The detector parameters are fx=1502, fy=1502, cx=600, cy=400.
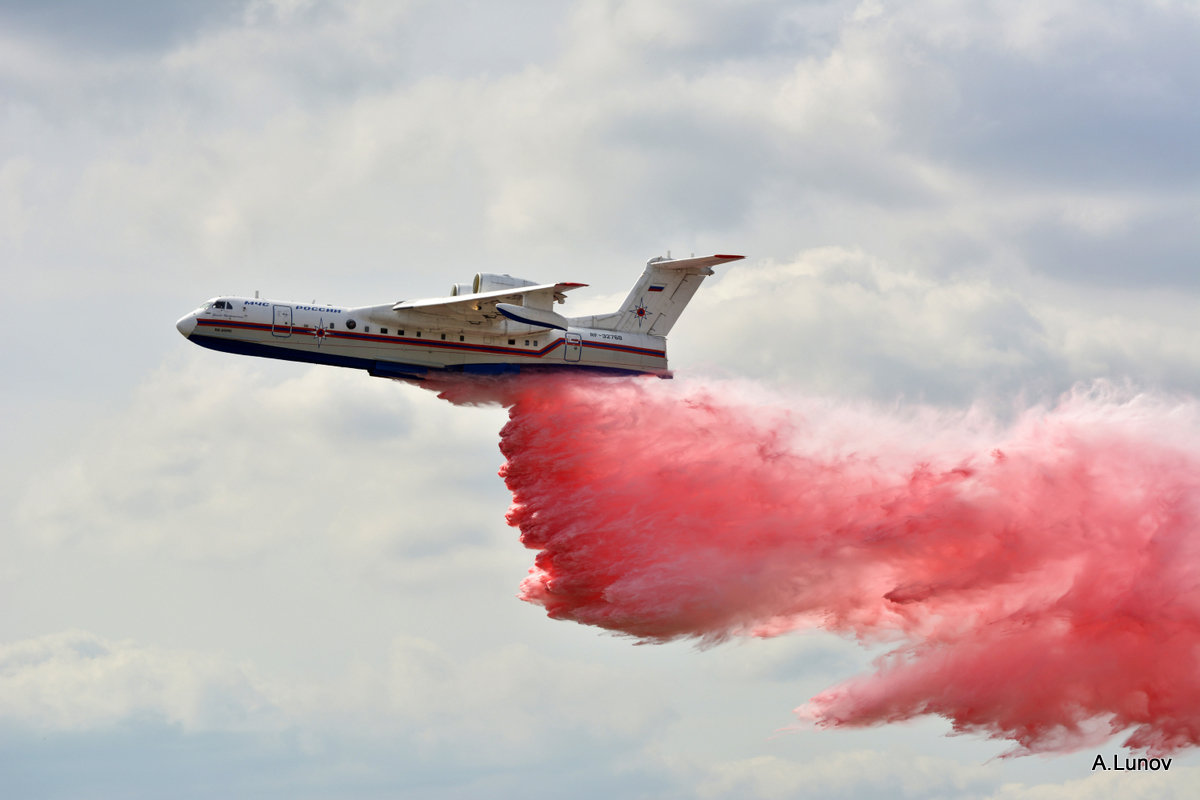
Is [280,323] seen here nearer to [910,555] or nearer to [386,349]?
[386,349]

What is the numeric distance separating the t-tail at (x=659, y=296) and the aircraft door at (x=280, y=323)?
9056mm

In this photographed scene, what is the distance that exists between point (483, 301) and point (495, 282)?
1.00 metres

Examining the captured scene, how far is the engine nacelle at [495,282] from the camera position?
4019 cm

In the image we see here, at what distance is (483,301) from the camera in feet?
129

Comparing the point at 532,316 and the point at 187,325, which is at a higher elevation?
the point at 187,325

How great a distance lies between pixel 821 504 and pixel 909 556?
263 cm

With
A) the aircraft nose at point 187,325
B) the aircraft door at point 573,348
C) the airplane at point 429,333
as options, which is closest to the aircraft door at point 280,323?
the airplane at point 429,333

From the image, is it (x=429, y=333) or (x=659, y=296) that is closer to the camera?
(x=429, y=333)

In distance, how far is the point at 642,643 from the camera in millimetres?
38156

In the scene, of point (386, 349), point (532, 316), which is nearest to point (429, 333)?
point (386, 349)

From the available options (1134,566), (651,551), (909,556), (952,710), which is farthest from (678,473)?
(1134,566)

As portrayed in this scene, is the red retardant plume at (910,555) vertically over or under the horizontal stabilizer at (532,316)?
under

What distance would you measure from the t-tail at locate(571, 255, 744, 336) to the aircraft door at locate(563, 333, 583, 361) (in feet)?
5.02

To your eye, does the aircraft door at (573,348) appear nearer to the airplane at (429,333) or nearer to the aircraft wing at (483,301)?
the airplane at (429,333)
